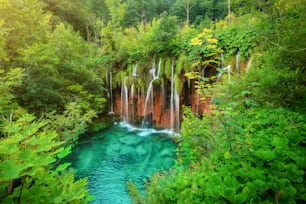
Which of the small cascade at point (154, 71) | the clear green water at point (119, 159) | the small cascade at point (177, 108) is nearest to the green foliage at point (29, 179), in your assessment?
the clear green water at point (119, 159)

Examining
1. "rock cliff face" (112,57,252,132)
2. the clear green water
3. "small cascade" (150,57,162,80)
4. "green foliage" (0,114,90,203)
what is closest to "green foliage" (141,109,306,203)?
"green foliage" (0,114,90,203)

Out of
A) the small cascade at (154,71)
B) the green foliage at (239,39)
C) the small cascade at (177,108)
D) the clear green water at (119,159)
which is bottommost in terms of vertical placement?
the clear green water at (119,159)

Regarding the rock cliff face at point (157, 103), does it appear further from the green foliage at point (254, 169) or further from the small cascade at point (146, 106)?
the green foliage at point (254, 169)

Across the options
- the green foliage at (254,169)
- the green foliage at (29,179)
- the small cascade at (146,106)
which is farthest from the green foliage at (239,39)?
the green foliage at (29,179)

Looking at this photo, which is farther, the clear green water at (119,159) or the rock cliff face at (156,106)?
the rock cliff face at (156,106)

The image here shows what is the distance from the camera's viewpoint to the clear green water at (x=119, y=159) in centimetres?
574

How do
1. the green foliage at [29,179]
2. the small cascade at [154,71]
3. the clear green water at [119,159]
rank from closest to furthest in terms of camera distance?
the green foliage at [29,179], the clear green water at [119,159], the small cascade at [154,71]

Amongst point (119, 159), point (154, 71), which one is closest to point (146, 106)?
point (154, 71)

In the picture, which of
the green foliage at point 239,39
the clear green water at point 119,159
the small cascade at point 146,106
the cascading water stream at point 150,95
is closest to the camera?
the clear green water at point 119,159

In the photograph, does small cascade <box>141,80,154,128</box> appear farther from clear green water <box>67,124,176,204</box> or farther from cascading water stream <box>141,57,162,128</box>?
clear green water <box>67,124,176,204</box>

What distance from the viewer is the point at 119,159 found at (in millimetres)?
7684

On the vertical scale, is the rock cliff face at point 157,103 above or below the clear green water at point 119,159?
above

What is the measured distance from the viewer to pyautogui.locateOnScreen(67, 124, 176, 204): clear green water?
18.8ft

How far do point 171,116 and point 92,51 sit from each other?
8059mm
